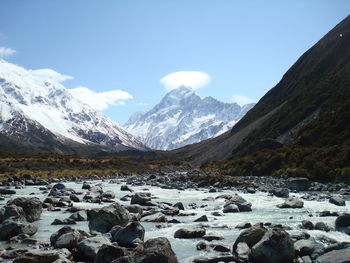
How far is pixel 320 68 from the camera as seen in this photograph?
138 meters

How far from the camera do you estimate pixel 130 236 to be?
1795 cm

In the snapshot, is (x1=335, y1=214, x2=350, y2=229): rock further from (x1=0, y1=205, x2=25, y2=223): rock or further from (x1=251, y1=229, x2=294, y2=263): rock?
(x1=0, y1=205, x2=25, y2=223): rock

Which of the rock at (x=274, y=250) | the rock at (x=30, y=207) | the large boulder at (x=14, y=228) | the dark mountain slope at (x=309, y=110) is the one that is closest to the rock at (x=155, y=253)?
the rock at (x=274, y=250)

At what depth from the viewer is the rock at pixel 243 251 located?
15.5 meters

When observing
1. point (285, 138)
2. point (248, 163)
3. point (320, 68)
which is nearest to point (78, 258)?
point (248, 163)

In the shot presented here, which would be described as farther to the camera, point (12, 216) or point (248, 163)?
point (248, 163)

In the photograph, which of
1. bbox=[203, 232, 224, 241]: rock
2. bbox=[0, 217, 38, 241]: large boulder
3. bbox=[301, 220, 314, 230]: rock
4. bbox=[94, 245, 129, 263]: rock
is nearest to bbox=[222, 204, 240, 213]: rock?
bbox=[301, 220, 314, 230]: rock

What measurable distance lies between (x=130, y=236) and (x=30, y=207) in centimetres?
1015

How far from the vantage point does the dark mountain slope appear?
67.8 metres

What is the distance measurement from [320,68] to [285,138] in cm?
5514

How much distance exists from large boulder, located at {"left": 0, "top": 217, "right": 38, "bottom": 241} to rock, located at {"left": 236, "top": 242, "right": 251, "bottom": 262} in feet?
37.0

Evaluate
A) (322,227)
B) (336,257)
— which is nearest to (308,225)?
(322,227)

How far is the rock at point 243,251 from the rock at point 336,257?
2.79 meters

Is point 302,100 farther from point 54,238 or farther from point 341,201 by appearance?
point 54,238
